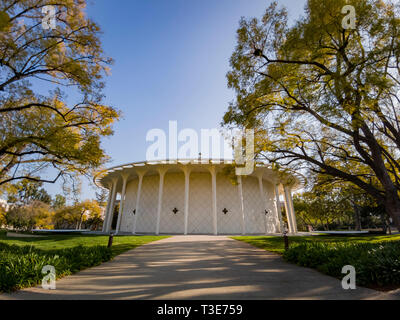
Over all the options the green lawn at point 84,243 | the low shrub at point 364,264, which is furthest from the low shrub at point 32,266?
the low shrub at point 364,264

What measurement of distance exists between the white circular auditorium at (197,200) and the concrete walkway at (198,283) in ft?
46.9

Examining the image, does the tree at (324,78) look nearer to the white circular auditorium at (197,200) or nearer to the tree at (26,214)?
the white circular auditorium at (197,200)

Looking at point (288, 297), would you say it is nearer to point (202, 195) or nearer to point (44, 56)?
point (44, 56)

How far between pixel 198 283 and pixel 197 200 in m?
18.1

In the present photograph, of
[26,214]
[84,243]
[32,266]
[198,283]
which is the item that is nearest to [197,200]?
[84,243]

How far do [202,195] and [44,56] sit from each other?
1815cm

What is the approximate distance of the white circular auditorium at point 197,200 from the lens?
843 inches

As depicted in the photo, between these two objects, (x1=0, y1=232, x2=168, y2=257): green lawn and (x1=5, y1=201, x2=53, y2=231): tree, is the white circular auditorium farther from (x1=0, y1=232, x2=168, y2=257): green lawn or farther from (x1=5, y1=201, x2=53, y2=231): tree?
(x1=5, y1=201, x2=53, y2=231): tree

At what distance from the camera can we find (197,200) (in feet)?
73.7

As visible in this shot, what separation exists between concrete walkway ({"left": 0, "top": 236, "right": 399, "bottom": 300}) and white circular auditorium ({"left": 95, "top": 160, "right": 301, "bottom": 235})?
46.9ft

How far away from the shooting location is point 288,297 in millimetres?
3627

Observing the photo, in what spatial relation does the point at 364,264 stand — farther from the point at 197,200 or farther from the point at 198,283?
the point at 197,200

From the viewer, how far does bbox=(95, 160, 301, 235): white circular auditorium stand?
70.3 feet
